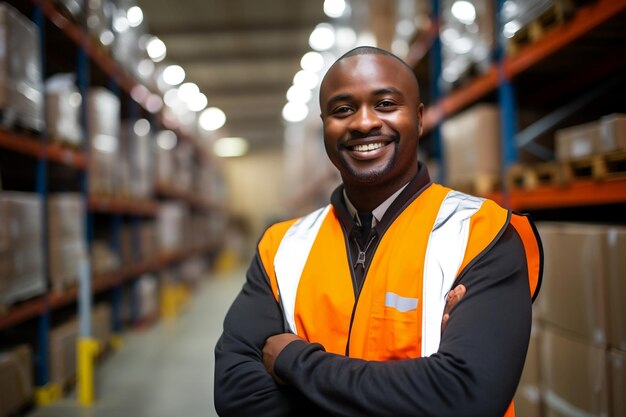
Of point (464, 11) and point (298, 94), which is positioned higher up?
point (298, 94)

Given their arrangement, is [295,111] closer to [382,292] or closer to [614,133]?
[614,133]

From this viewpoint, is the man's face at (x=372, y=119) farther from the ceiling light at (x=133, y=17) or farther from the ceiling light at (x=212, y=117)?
the ceiling light at (x=212, y=117)

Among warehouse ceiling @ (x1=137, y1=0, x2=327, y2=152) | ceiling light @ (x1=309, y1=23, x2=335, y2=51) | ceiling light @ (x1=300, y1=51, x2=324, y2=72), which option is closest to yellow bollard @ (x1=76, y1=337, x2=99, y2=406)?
warehouse ceiling @ (x1=137, y1=0, x2=327, y2=152)

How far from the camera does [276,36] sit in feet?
42.8

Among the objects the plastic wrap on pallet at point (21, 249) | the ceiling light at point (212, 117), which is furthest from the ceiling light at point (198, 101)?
the plastic wrap on pallet at point (21, 249)

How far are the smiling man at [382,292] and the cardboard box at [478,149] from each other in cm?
249

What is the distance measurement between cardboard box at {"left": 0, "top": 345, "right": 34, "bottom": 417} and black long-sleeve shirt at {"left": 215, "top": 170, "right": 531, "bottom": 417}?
2.51 meters

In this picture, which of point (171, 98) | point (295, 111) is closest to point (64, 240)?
point (171, 98)

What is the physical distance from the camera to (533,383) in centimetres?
325

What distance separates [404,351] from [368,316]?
0.15 m

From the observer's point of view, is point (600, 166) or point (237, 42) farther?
point (237, 42)

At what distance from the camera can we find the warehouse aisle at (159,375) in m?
3.99

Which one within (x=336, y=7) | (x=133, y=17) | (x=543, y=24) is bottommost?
(x=543, y=24)

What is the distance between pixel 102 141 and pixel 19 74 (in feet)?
6.59
